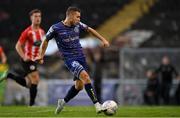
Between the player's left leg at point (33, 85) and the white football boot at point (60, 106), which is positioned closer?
the white football boot at point (60, 106)

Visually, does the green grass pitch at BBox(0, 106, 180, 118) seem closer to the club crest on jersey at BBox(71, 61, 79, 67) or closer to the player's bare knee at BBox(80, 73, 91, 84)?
the player's bare knee at BBox(80, 73, 91, 84)

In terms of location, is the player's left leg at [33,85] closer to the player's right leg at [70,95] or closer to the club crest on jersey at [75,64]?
the player's right leg at [70,95]

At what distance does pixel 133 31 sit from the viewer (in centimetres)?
3212

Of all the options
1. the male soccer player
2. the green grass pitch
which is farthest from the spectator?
the green grass pitch

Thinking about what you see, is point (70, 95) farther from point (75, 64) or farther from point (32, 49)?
point (32, 49)

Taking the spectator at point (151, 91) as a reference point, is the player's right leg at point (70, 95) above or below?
above

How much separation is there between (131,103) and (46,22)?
9.60 m

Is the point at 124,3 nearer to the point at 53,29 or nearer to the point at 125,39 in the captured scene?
the point at 125,39

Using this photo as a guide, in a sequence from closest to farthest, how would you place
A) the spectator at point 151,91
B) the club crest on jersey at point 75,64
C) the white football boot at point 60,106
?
the club crest on jersey at point 75,64
the white football boot at point 60,106
the spectator at point 151,91

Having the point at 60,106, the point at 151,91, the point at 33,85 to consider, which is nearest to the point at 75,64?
the point at 60,106

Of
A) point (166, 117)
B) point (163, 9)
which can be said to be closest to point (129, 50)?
point (163, 9)

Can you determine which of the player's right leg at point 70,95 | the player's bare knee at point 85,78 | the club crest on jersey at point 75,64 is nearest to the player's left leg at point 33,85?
the player's right leg at point 70,95

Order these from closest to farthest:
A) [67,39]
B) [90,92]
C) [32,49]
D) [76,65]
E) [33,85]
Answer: [90,92]
[76,65]
[67,39]
[33,85]
[32,49]

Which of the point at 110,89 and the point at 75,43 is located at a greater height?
the point at 75,43
